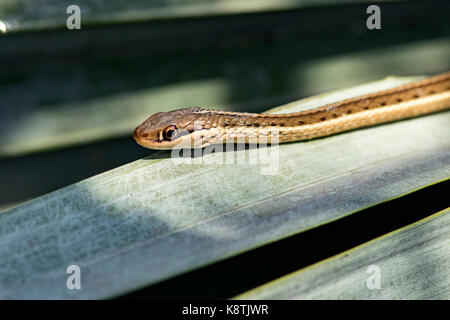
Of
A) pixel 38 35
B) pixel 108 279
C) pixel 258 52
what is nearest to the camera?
pixel 108 279

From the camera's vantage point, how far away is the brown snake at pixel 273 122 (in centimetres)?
195

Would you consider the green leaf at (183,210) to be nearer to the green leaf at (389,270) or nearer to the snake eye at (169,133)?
the green leaf at (389,270)

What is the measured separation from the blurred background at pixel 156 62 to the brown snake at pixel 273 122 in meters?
0.48

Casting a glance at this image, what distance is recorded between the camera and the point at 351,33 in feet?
9.24

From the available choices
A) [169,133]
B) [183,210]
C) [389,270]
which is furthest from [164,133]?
[389,270]

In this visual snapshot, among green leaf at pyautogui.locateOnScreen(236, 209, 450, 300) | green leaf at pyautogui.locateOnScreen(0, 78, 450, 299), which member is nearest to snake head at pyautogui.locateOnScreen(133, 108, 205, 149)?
green leaf at pyautogui.locateOnScreen(0, 78, 450, 299)

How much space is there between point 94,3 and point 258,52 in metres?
1.14

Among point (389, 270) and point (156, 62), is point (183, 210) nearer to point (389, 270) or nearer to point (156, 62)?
point (389, 270)

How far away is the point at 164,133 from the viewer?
195 cm

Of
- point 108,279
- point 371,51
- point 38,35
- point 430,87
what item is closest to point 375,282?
point 108,279

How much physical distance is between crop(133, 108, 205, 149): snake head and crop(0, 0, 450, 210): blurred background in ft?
1.60

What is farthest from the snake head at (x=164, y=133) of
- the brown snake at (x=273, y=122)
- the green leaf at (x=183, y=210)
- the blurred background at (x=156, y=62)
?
the blurred background at (x=156, y=62)
